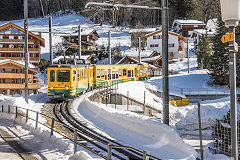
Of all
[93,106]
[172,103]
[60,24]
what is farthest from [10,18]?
[93,106]

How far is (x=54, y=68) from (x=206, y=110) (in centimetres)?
1377

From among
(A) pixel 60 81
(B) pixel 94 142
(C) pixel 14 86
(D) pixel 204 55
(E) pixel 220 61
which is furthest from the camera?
(D) pixel 204 55

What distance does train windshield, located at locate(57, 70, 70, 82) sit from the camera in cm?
2167

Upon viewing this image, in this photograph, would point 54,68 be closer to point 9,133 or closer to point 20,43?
point 9,133

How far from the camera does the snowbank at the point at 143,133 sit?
980 centimetres

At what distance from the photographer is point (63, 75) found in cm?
2173

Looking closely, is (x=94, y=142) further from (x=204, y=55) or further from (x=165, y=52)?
(x=204, y=55)

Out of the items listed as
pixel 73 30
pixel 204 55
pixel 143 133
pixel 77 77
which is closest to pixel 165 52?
pixel 143 133

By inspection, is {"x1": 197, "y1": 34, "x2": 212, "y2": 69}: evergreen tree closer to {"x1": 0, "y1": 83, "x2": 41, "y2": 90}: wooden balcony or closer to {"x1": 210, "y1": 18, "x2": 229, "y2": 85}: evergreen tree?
{"x1": 210, "y1": 18, "x2": 229, "y2": 85}: evergreen tree

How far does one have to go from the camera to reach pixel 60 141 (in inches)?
404

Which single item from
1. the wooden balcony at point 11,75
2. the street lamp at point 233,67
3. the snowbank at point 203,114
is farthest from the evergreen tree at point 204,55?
the street lamp at point 233,67

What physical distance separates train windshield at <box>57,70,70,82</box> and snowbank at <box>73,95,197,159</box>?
19.4 feet

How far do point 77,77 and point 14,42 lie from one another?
37.4m

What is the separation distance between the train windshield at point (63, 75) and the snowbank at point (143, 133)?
19.4 ft
